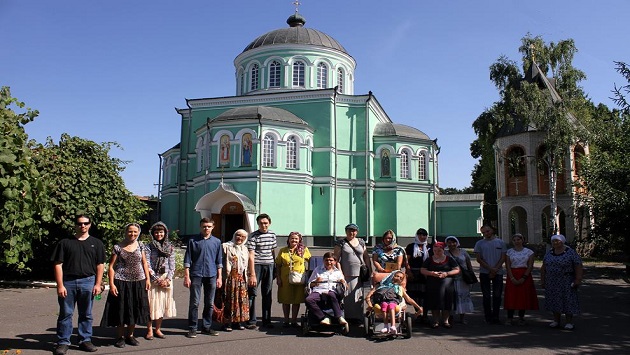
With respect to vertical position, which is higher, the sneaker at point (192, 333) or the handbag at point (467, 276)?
the handbag at point (467, 276)

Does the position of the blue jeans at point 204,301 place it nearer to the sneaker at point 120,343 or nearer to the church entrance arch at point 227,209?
the sneaker at point 120,343

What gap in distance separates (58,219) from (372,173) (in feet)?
69.0

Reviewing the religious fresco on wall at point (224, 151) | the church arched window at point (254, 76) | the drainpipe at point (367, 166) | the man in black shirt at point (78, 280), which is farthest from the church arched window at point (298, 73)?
the man in black shirt at point (78, 280)

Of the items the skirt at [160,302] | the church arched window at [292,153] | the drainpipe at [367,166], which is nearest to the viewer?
the skirt at [160,302]

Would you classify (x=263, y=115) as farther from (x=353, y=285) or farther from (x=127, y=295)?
(x=127, y=295)

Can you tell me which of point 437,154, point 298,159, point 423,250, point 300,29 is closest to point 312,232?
point 298,159

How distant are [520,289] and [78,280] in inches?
261

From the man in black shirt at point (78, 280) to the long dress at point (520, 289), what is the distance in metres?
6.27

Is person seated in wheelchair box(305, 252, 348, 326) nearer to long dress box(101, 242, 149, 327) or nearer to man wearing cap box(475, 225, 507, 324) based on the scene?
long dress box(101, 242, 149, 327)

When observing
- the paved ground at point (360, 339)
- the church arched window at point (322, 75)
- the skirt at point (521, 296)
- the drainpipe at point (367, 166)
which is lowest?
the paved ground at point (360, 339)

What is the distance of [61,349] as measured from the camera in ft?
19.6

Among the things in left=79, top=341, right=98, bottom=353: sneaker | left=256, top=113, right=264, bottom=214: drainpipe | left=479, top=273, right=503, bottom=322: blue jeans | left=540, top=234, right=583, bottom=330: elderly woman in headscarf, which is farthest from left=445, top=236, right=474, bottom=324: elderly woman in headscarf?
left=256, top=113, right=264, bottom=214: drainpipe

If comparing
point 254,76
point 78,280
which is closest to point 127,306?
point 78,280

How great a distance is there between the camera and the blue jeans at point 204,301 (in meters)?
7.05
